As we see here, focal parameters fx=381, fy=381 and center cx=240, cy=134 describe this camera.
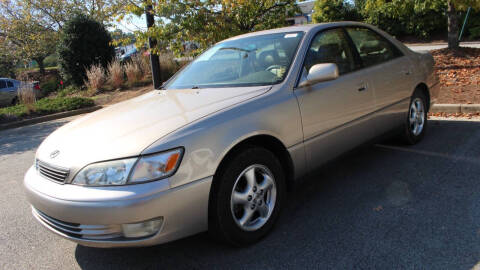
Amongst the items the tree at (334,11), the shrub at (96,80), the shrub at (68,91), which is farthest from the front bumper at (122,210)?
the tree at (334,11)

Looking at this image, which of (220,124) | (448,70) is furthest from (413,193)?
(448,70)

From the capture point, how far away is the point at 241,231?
106 inches

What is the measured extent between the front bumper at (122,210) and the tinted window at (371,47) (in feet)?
7.91

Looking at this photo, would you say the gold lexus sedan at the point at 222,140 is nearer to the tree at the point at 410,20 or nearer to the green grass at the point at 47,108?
the green grass at the point at 47,108

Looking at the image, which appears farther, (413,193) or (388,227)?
(413,193)

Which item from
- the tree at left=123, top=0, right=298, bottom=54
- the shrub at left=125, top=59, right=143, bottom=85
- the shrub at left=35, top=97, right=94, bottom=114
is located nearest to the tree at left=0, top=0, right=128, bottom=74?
the shrub at left=125, top=59, right=143, bottom=85

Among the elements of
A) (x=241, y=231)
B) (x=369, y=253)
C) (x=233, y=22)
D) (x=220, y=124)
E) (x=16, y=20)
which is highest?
(x=16, y=20)

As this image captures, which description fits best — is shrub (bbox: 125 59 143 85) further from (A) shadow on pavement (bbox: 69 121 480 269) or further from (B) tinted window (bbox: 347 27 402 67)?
(A) shadow on pavement (bbox: 69 121 480 269)

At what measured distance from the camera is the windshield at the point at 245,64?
10.8ft

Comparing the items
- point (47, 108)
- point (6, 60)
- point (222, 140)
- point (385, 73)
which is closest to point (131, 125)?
point (222, 140)

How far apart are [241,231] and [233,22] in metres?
5.90

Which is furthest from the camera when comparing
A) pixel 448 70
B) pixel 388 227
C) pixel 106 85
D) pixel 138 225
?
pixel 106 85

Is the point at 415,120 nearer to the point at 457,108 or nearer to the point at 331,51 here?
the point at 331,51

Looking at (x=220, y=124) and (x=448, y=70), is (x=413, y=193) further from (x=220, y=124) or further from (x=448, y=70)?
(x=448, y=70)
